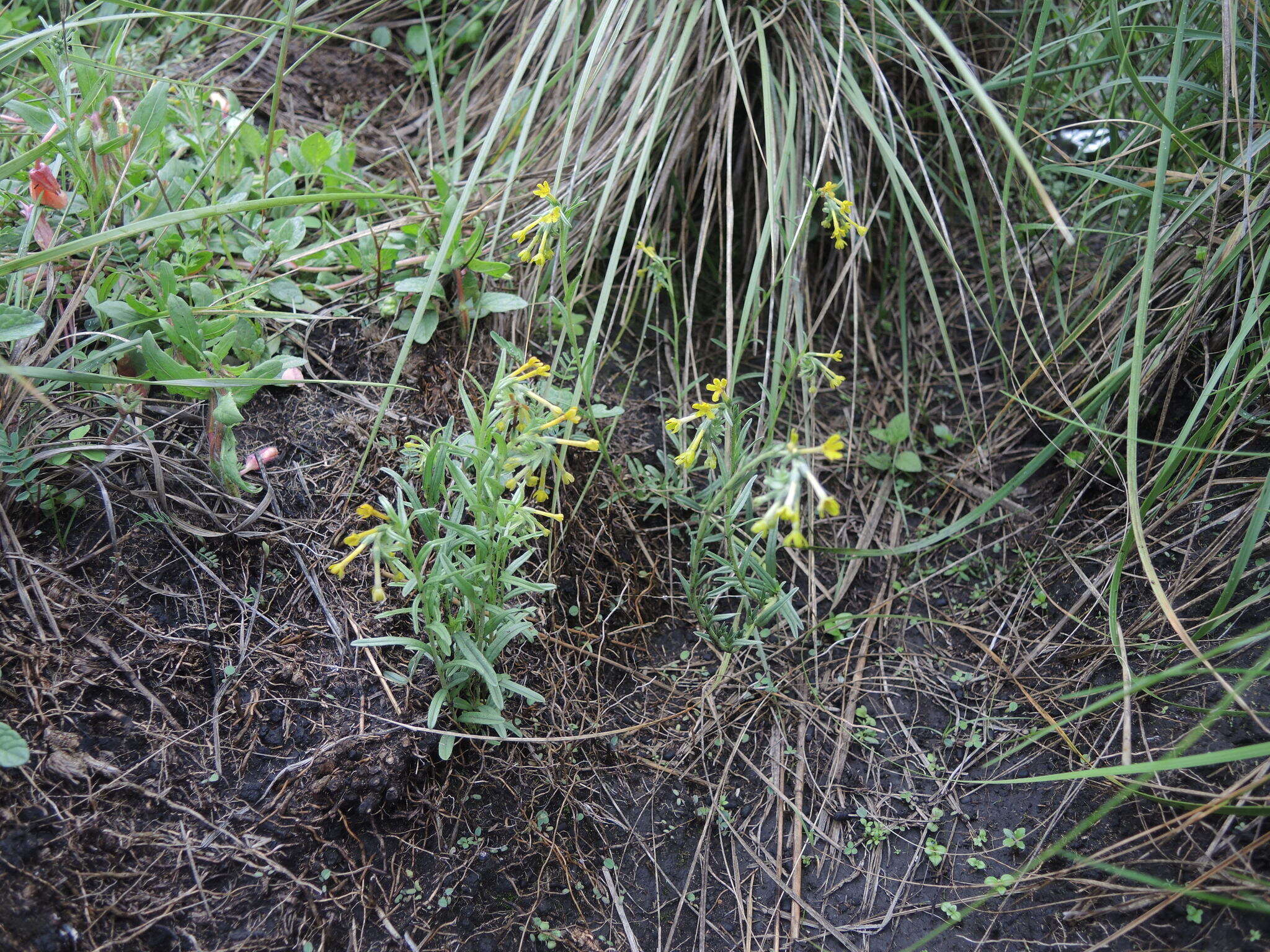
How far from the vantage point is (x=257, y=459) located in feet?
4.81

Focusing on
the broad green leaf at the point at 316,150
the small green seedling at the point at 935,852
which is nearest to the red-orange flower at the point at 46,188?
the broad green leaf at the point at 316,150

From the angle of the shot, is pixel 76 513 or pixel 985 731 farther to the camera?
pixel 985 731

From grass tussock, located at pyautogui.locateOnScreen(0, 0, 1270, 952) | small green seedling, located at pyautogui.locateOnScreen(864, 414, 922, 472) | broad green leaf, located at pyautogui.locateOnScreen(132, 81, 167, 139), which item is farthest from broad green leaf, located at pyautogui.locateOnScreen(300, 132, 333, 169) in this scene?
small green seedling, located at pyautogui.locateOnScreen(864, 414, 922, 472)

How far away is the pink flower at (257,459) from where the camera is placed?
1.46 m

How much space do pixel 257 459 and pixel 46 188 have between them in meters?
0.62

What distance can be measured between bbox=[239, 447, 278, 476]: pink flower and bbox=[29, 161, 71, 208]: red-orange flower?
57cm

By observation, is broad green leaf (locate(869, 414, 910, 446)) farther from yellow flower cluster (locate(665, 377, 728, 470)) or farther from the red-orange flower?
the red-orange flower

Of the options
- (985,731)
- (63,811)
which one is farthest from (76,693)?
(985,731)

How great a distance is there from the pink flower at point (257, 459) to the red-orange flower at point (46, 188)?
569 millimetres

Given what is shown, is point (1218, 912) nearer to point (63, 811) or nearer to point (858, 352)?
point (858, 352)

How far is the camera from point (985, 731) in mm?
1536

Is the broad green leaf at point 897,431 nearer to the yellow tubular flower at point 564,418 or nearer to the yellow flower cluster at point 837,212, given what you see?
the yellow flower cluster at point 837,212

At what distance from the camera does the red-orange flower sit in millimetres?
1432

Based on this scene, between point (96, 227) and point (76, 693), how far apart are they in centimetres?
85
